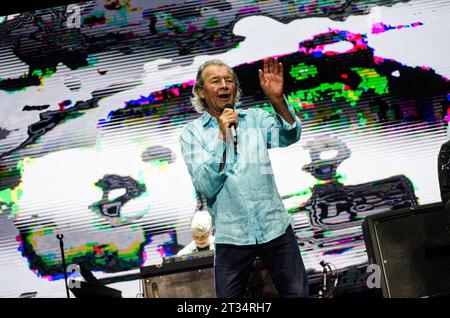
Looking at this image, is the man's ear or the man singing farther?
the man's ear

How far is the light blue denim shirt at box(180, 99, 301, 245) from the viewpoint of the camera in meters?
3.06

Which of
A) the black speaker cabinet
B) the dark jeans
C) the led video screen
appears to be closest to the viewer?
the dark jeans

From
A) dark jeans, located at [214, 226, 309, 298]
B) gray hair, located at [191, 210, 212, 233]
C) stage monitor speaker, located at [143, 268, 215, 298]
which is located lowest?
stage monitor speaker, located at [143, 268, 215, 298]

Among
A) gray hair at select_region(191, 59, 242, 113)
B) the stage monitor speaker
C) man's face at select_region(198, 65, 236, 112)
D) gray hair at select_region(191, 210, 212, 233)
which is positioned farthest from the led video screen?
man's face at select_region(198, 65, 236, 112)

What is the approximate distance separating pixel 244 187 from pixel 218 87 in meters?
0.53

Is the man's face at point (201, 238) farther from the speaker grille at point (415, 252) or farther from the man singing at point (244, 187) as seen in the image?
the man singing at point (244, 187)

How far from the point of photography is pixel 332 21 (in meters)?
5.32

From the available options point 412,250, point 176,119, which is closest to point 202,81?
point 412,250

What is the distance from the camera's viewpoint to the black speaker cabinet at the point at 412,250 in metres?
3.66

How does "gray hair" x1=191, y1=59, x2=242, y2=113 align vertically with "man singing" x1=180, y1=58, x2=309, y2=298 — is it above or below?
above

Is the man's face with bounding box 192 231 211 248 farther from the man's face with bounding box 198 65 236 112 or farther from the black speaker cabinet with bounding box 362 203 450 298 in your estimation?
the man's face with bounding box 198 65 236 112

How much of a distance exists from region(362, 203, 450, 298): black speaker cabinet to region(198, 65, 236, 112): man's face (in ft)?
3.73

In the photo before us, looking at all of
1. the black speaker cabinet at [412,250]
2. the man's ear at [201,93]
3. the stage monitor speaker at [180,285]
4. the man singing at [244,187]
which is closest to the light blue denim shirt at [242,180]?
the man singing at [244,187]
